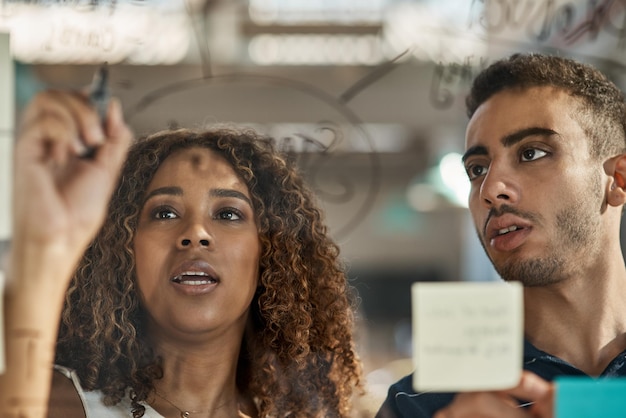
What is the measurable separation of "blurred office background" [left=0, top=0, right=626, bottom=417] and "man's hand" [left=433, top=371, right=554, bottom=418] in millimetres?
133

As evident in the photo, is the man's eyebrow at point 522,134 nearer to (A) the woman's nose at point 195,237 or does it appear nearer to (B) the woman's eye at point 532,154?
(B) the woman's eye at point 532,154

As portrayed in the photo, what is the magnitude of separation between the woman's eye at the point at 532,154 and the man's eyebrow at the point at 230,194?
18.9 inches

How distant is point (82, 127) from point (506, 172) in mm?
709

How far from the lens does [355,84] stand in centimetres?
138

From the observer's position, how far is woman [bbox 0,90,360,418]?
124cm

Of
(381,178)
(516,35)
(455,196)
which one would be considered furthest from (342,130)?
(516,35)

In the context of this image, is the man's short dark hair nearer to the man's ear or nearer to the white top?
the man's ear

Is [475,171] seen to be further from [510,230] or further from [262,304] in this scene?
[262,304]

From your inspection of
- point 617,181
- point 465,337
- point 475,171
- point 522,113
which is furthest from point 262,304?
point 617,181

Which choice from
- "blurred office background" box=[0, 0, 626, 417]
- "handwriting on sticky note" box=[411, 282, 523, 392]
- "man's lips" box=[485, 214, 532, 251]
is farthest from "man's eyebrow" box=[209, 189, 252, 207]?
"man's lips" box=[485, 214, 532, 251]

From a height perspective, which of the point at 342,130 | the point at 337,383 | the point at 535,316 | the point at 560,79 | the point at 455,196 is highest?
the point at 560,79

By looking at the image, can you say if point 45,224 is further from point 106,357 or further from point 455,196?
point 455,196

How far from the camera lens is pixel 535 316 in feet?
4.48

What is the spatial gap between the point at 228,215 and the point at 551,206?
56cm
